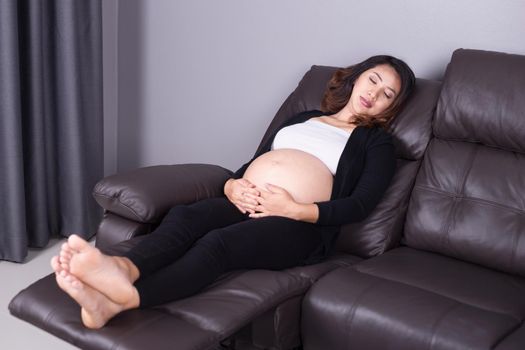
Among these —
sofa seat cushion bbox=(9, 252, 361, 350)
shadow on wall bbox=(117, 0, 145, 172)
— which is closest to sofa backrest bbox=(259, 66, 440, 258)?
sofa seat cushion bbox=(9, 252, 361, 350)

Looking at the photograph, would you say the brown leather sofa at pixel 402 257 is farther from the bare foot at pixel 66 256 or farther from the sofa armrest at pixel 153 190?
the bare foot at pixel 66 256

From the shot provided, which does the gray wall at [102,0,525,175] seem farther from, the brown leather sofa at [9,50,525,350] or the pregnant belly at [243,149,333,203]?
the pregnant belly at [243,149,333,203]

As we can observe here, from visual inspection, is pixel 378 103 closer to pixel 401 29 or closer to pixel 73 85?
pixel 401 29

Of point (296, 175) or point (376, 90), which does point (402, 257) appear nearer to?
point (296, 175)

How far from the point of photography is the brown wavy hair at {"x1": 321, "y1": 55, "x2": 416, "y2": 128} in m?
2.37

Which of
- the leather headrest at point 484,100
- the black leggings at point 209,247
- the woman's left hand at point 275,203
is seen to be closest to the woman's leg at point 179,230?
the black leggings at point 209,247

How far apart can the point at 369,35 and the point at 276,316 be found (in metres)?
1.29

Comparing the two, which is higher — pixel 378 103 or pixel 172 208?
pixel 378 103

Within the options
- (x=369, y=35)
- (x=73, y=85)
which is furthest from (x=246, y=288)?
(x=73, y=85)

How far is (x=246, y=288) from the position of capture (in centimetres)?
187

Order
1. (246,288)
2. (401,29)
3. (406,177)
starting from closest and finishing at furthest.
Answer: (246,288) → (406,177) → (401,29)

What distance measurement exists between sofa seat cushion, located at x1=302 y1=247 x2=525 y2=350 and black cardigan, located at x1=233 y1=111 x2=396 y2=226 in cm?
18

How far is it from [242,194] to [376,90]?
0.59m

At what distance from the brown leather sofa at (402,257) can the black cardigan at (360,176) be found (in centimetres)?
10
